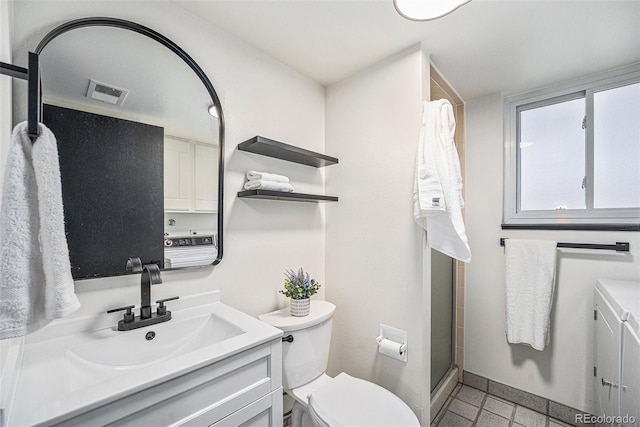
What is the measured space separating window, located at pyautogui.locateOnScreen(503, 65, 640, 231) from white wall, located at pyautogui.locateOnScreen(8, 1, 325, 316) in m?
1.51

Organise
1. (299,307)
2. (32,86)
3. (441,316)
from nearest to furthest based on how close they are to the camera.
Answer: (32,86) < (299,307) < (441,316)

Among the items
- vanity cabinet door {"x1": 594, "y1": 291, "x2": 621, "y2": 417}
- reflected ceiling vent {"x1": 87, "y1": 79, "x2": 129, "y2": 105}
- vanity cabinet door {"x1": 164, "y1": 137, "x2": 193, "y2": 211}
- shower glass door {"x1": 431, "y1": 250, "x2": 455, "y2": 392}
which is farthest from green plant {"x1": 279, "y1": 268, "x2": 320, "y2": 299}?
vanity cabinet door {"x1": 594, "y1": 291, "x2": 621, "y2": 417}

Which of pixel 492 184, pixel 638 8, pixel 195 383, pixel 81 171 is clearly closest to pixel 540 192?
pixel 492 184

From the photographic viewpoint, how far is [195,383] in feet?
2.82

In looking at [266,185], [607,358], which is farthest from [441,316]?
[266,185]

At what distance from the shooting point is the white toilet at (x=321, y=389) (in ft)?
4.00

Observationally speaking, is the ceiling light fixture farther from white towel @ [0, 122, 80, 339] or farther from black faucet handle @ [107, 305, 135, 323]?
black faucet handle @ [107, 305, 135, 323]

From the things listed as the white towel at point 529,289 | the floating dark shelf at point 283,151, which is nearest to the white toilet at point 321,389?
the floating dark shelf at point 283,151

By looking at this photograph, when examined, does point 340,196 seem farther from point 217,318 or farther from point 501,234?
point 501,234

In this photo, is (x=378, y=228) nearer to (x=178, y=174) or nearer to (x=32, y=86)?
(x=178, y=174)

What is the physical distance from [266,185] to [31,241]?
967 mm

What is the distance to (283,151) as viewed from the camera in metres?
1.61

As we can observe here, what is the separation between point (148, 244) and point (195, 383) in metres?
0.65

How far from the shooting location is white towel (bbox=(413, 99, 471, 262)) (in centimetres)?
142
